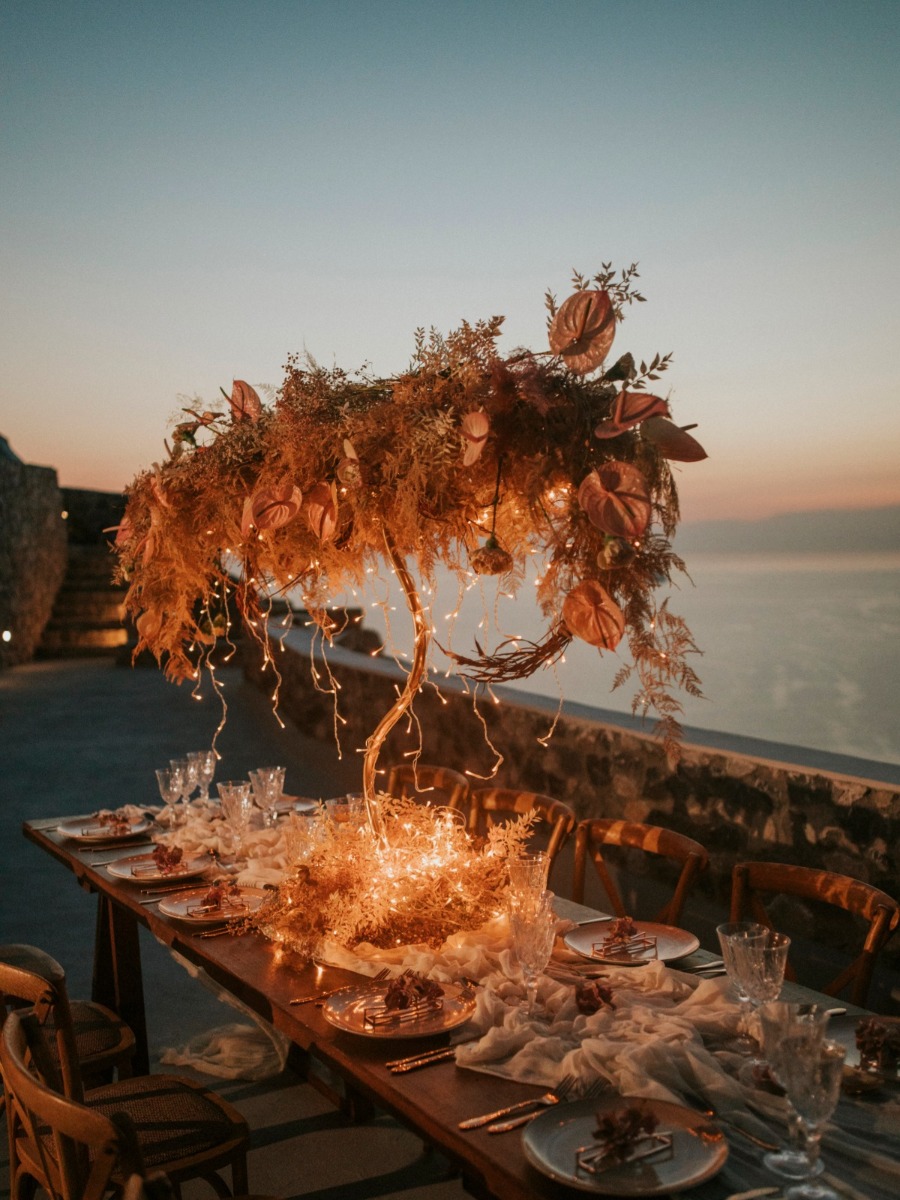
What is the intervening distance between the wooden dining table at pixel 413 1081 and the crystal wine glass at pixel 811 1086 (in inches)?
1.7

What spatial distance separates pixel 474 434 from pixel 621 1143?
1.09m

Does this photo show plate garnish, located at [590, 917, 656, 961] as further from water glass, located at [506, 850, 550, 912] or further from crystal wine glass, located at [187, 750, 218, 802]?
crystal wine glass, located at [187, 750, 218, 802]

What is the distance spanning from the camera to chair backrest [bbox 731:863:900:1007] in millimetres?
1977

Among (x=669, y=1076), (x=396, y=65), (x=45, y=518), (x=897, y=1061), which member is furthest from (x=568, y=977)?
(x=45, y=518)

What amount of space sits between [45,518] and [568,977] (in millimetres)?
14313

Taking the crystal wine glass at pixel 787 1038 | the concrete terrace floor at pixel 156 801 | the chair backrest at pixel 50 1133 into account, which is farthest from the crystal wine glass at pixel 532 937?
the concrete terrace floor at pixel 156 801

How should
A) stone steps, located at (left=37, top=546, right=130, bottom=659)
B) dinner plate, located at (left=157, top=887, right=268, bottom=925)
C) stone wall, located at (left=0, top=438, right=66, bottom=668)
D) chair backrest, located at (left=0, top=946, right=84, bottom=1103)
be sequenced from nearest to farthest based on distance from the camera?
chair backrest, located at (left=0, top=946, right=84, bottom=1103) < dinner plate, located at (left=157, top=887, right=268, bottom=925) < stone wall, located at (left=0, top=438, right=66, bottom=668) < stone steps, located at (left=37, top=546, right=130, bottom=659)

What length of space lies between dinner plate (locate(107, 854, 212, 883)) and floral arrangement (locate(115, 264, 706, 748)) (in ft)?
2.80

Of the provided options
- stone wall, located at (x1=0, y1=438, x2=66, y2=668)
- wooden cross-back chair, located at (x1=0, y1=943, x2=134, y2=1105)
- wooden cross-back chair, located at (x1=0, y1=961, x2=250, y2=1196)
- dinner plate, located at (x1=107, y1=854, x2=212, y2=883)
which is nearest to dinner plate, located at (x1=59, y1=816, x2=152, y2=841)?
dinner plate, located at (x1=107, y1=854, x2=212, y2=883)

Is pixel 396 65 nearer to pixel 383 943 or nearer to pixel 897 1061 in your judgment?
pixel 383 943

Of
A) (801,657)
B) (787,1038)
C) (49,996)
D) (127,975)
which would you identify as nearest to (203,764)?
(127,975)

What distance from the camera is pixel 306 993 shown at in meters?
1.81

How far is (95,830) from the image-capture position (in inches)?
120

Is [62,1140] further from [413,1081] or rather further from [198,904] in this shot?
[198,904]
